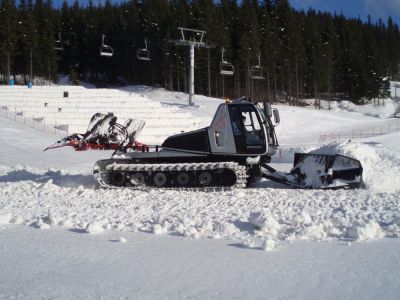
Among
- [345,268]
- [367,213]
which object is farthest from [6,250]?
[367,213]

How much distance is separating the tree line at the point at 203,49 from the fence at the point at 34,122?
994 inches

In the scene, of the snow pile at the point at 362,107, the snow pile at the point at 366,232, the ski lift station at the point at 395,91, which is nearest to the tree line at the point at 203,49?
the snow pile at the point at 362,107

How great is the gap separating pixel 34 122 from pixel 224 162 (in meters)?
24.1

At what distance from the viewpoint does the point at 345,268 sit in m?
4.86

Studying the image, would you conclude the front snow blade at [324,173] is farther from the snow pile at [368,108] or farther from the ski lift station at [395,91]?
the ski lift station at [395,91]

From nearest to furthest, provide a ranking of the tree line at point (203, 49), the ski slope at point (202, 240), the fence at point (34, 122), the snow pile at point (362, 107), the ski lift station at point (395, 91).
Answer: the ski slope at point (202, 240), the fence at point (34, 122), the tree line at point (203, 49), the snow pile at point (362, 107), the ski lift station at point (395, 91)

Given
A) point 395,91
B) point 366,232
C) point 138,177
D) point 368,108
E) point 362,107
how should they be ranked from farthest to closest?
point 395,91
point 362,107
point 368,108
point 138,177
point 366,232

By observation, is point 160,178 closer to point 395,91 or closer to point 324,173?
point 324,173

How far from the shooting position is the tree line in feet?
201

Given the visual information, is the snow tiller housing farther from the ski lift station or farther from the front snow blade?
the ski lift station

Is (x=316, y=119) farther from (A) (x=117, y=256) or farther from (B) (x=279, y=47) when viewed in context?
(A) (x=117, y=256)

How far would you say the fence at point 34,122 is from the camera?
28906 mm

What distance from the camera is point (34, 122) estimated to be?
3084 centimetres

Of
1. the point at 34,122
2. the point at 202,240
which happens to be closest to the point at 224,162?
the point at 202,240
